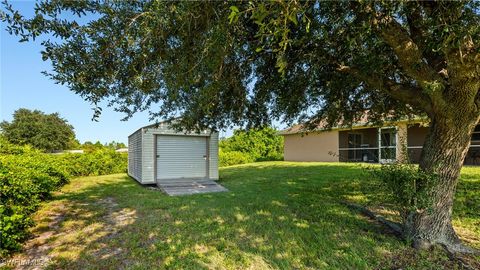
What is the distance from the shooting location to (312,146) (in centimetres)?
2186

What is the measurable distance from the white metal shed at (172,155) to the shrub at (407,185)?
27.1 ft

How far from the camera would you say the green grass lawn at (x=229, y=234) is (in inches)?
153

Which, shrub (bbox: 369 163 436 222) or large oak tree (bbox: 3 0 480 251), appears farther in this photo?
shrub (bbox: 369 163 436 222)

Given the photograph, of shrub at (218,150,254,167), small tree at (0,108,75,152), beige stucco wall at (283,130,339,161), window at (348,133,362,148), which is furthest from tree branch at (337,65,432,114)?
small tree at (0,108,75,152)

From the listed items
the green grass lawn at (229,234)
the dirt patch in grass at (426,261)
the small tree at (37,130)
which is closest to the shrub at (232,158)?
the green grass lawn at (229,234)

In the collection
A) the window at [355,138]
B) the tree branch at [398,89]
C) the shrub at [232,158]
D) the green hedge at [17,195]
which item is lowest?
the shrub at [232,158]

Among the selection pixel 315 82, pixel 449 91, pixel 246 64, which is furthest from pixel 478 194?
pixel 246 64

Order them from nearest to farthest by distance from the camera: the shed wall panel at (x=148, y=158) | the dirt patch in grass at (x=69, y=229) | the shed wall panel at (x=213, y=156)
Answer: the dirt patch in grass at (x=69, y=229)
the shed wall panel at (x=148, y=158)
the shed wall panel at (x=213, y=156)

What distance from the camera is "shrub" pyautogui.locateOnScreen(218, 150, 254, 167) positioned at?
22750 millimetres

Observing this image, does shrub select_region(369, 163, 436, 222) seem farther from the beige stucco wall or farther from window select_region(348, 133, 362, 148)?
window select_region(348, 133, 362, 148)

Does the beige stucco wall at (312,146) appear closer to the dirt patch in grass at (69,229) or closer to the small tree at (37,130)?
the dirt patch in grass at (69,229)

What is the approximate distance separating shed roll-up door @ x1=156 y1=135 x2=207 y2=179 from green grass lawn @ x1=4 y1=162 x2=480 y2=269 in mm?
4179

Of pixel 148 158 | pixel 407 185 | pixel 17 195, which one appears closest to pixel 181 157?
pixel 148 158

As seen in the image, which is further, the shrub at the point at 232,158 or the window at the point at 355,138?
the shrub at the point at 232,158
